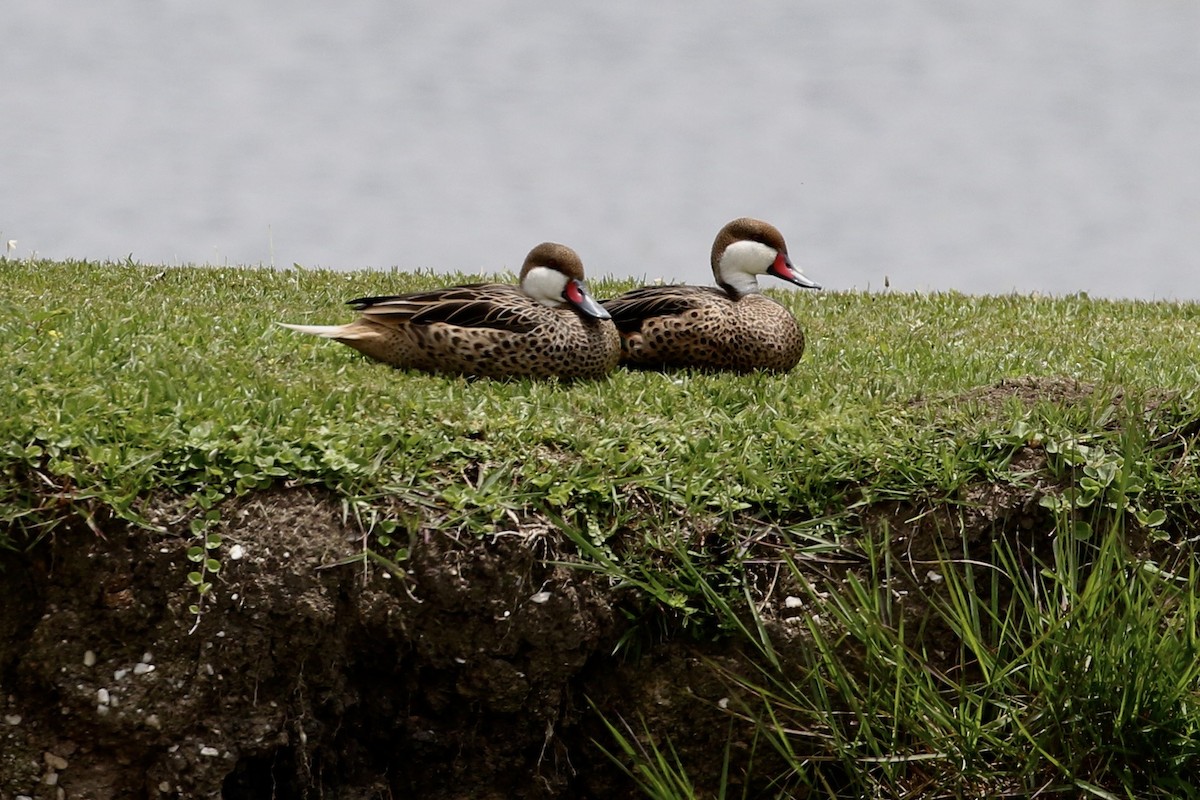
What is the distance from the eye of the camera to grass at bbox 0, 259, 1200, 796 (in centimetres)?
413

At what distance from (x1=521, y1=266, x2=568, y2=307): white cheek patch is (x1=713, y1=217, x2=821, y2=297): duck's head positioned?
1012mm

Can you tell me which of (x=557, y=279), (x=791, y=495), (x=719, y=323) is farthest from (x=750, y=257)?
(x=791, y=495)

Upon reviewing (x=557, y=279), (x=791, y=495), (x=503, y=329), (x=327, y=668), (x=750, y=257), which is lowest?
(x=327, y=668)

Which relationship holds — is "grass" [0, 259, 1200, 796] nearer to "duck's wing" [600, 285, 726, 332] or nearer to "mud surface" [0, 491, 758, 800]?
"mud surface" [0, 491, 758, 800]

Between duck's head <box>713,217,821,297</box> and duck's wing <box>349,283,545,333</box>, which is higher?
duck's head <box>713,217,821,297</box>

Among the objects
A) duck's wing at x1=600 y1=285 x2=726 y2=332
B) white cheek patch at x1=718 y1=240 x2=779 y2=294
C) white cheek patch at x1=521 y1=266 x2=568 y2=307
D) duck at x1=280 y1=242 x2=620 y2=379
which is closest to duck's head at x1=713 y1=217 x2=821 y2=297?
white cheek patch at x1=718 y1=240 x2=779 y2=294

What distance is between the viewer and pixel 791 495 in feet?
15.7

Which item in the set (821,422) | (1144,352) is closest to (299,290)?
(821,422)

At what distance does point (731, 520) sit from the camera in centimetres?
465

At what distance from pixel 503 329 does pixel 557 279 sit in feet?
1.28

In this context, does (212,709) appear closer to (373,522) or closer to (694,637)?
(373,522)

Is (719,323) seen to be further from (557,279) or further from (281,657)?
(281,657)

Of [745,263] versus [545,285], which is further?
[745,263]

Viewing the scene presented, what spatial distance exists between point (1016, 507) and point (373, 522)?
2.35 meters
